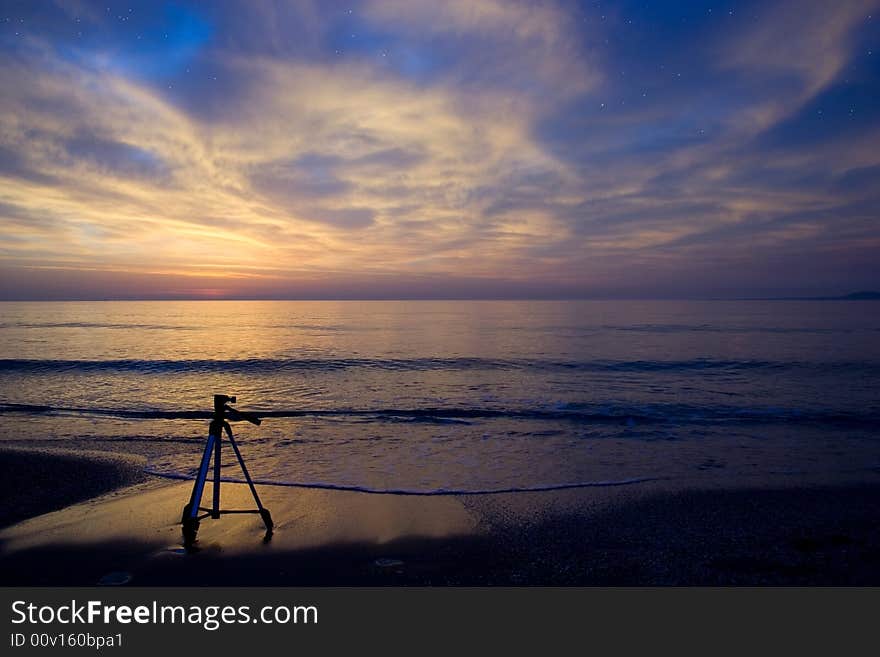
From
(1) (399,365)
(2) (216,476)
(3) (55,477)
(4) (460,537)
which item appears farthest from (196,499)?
(1) (399,365)

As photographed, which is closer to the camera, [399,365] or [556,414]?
[556,414]

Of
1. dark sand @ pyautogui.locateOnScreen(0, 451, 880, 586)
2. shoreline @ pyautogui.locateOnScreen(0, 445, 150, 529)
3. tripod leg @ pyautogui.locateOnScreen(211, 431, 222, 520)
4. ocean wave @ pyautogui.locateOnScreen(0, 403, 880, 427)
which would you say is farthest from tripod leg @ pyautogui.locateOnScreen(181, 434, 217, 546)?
ocean wave @ pyautogui.locateOnScreen(0, 403, 880, 427)

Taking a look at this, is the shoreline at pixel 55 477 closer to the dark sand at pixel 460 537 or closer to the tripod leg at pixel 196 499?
the dark sand at pixel 460 537

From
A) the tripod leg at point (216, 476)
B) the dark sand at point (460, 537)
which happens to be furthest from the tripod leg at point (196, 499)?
the dark sand at point (460, 537)

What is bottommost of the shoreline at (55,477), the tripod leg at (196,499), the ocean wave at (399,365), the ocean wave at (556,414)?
the ocean wave at (556,414)

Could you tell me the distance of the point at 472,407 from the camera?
18.6 meters

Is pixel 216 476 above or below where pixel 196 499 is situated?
above

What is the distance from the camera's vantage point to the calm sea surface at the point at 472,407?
11.0m

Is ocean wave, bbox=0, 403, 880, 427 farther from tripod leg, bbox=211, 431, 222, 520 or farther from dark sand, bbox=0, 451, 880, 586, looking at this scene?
tripod leg, bbox=211, 431, 222, 520

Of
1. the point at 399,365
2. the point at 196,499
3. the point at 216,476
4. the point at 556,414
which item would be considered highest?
the point at 216,476

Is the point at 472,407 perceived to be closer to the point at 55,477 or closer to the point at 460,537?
the point at 460,537

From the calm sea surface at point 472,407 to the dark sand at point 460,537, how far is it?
1.19 meters

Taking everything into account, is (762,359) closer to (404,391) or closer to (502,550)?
(404,391)

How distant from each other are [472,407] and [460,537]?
11.8 m
